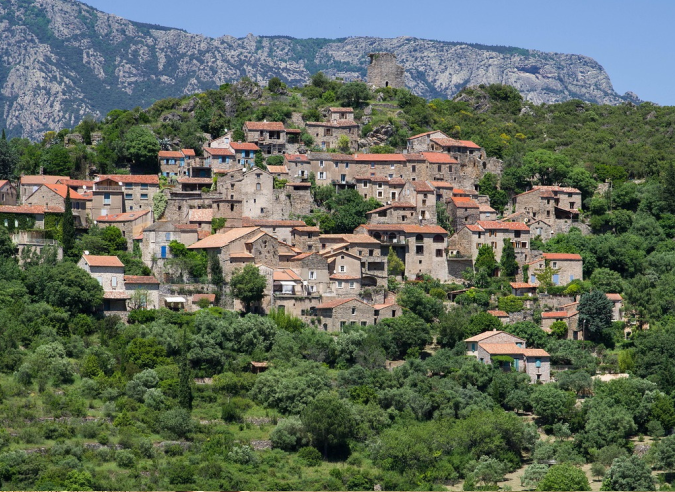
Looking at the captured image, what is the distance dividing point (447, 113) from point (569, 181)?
24.1m

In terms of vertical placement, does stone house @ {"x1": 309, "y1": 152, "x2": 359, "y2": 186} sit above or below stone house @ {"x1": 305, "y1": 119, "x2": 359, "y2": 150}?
below

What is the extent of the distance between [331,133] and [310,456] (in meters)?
42.0

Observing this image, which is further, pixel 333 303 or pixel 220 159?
pixel 220 159

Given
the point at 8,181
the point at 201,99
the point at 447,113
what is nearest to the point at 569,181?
the point at 447,113

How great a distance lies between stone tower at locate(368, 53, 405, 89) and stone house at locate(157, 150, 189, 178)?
35.9m

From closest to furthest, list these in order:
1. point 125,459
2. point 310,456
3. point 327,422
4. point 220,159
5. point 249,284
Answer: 1. point 125,459
2. point 310,456
3. point 327,422
4. point 249,284
5. point 220,159

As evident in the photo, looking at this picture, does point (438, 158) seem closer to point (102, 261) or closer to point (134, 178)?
point (134, 178)

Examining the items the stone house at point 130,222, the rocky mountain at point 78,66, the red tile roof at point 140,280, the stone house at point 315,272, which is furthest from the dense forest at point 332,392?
the rocky mountain at point 78,66

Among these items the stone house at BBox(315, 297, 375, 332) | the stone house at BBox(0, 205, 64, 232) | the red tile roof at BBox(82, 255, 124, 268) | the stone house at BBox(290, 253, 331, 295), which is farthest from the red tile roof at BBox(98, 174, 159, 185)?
the stone house at BBox(315, 297, 375, 332)

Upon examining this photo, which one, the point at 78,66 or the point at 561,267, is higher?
the point at 78,66

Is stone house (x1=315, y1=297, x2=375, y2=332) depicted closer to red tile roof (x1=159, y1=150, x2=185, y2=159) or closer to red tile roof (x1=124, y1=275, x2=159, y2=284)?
red tile roof (x1=124, y1=275, x2=159, y2=284)

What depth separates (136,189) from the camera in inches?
3506

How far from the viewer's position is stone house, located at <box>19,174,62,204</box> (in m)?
87.0

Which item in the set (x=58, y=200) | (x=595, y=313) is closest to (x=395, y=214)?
(x=595, y=313)
